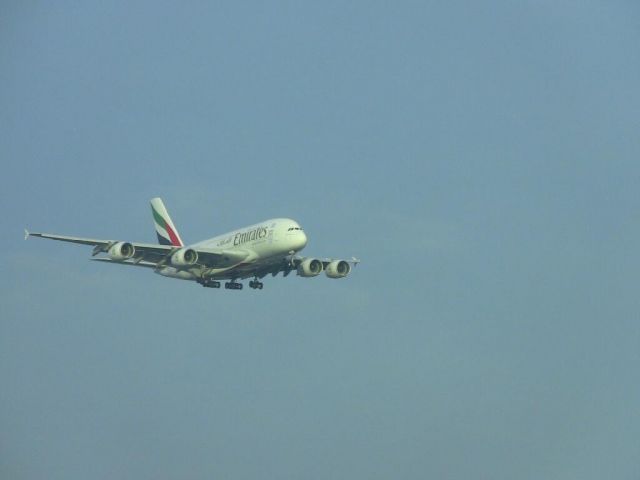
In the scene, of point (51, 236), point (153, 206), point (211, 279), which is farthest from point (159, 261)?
point (153, 206)

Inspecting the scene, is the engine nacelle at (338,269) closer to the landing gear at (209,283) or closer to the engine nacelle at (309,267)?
the engine nacelle at (309,267)

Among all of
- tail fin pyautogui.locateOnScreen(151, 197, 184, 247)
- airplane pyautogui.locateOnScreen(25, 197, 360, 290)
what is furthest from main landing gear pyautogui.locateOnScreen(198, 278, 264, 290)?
tail fin pyautogui.locateOnScreen(151, 197, 184, 247)

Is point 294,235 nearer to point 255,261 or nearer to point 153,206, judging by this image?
point 255,261

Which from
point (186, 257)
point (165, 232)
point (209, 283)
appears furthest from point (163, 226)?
point (186, 257)

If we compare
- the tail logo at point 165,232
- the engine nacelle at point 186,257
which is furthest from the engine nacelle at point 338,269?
the tail logo at point 165,232

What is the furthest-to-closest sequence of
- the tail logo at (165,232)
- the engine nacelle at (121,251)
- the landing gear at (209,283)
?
1. the tail logo at (165,232)
2. the landing gear at (209,283)
3. the engine nacelle at (121,251)

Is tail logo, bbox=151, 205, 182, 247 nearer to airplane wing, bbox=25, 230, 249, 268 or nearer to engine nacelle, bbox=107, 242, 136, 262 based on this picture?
airplane wing, bbox=25, 230, 249, 268

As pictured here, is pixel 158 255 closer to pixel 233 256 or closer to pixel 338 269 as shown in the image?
pixel 233 256
